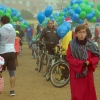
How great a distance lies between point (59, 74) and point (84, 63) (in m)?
3.07

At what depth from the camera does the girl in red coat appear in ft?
18.4

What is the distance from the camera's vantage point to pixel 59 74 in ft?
28.2

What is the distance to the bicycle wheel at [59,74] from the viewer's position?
8.44 m

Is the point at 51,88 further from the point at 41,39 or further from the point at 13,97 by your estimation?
the point at 41,39

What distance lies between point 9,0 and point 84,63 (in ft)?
319

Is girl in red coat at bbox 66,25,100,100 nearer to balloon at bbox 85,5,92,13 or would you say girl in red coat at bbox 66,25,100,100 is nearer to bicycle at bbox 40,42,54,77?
bicycle at bbox 40,42,54,77

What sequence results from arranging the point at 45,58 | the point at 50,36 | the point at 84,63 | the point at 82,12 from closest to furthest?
the point at 84,63
the point at 50,36
the point at 45,58
the point at 82,12

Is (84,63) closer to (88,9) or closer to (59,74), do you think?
(59,74)

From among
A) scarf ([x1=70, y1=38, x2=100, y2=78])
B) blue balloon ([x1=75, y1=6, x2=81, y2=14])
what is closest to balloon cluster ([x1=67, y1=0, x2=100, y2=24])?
blue balloon ([x1=75, y1=6, x2=81, y2=14])

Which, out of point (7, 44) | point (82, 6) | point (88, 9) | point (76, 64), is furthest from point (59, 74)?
point (82, 6)

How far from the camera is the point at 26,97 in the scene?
7.46 metres

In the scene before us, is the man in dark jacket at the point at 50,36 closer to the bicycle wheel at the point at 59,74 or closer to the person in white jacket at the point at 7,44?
the bicycle wheel at the point at 59,74

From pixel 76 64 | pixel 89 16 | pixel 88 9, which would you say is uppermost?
pixel 88 9

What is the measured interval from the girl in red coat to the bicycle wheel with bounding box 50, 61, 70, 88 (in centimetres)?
272
